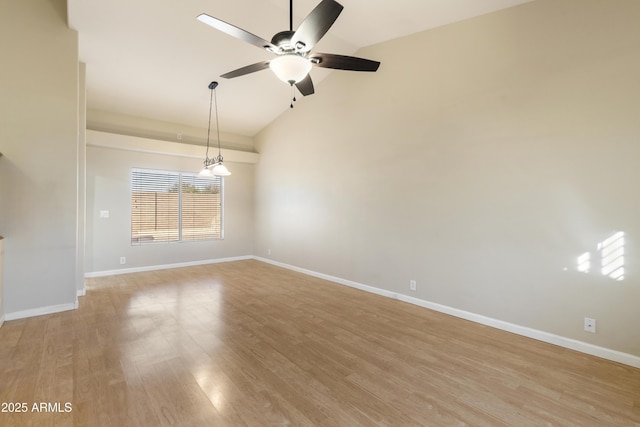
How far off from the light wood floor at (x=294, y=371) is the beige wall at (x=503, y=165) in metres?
0.54

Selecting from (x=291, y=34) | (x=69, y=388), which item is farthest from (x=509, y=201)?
(x=69, y=388)

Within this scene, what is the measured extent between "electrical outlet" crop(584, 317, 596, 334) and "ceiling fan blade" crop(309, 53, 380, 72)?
3.05 metres

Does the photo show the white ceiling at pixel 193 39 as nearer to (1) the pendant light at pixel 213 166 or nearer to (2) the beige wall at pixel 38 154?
(1) the pendant light at pixel 213 166

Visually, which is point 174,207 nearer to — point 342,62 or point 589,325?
point 342,62

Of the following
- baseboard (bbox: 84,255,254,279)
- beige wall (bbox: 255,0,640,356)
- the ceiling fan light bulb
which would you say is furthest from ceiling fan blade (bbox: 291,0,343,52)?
Answer: baseboard (bbox: 84,255,254,279)

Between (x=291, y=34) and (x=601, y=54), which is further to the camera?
(x=601, y=54)

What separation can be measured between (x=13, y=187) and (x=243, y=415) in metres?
3.71

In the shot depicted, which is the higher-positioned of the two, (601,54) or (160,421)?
(601,54)

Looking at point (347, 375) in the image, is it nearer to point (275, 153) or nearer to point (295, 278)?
point (295, 278)

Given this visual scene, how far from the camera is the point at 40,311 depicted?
11.3ft

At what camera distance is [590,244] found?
8.84ft

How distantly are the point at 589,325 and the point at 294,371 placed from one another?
109 inches

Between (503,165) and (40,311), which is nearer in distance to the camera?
(503,165)

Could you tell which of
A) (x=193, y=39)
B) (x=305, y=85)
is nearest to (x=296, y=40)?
→ (x=305, y=85)
